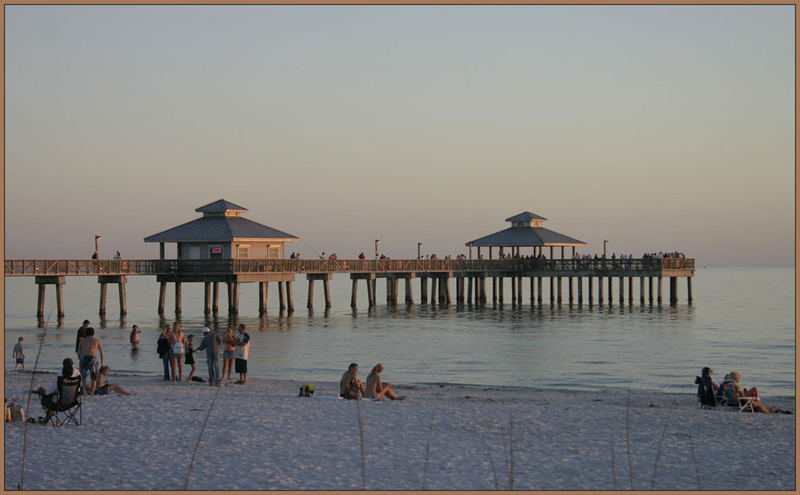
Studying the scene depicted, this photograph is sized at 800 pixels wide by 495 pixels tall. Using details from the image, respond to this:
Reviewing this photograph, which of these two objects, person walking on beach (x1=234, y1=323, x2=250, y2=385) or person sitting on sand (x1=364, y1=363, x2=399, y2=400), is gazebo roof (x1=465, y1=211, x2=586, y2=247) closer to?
person walking on beach (x1=234, y1=323, x2=250, y2=385)

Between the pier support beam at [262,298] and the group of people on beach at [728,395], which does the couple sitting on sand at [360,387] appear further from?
the pier support beam at [262,298]

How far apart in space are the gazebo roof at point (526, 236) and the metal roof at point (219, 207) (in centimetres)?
1921

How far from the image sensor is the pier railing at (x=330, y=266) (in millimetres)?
48594

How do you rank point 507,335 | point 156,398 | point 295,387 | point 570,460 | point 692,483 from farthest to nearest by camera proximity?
point 507,335
point 295,387
point 156,398
point 570,460
point 692,483

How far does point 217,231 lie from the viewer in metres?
54.6

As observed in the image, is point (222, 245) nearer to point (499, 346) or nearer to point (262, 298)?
point (262, 298)

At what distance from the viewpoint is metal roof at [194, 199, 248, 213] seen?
5712 cm

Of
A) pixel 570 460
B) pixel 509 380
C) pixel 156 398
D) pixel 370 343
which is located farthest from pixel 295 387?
pixel 370 343

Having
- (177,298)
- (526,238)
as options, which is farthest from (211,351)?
(526,238)

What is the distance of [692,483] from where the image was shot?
1189cm

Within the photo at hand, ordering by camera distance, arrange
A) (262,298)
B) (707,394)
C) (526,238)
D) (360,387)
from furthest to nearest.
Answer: (526,238)
(262,298)
(707,394)
(360,387)

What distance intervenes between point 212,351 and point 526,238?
1922 inches

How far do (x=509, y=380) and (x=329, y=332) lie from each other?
63.3ft

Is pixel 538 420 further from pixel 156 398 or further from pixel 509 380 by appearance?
pixel 509 380
